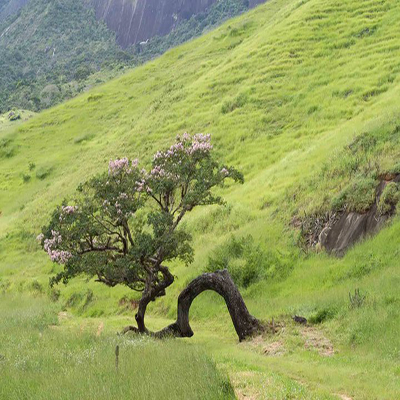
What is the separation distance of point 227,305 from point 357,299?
368 centimetres

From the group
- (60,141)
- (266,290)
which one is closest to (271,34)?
(60,141)

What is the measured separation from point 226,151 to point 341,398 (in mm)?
30269

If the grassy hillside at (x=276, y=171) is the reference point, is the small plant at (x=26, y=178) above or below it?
below

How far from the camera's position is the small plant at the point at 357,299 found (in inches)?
541

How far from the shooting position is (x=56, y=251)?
51.3 ft

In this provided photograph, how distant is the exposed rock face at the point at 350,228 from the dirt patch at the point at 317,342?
4.66 metres

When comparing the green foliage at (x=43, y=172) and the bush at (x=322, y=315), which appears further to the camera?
the green foliage at (x=43, y=172)

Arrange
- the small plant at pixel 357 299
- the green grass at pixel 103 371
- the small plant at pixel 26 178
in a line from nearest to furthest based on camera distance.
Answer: the green grass at pixel 103 371 < the small plant at pixel 357 299 < the small plant at pixel 26 178

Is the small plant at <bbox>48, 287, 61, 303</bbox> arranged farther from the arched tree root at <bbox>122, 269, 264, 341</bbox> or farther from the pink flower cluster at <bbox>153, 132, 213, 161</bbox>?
the pink flower cluster at <bbox>153, 132, 213, 161</bbox>

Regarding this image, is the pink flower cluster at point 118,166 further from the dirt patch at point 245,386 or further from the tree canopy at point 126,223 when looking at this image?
the dirt patch at point 245,386

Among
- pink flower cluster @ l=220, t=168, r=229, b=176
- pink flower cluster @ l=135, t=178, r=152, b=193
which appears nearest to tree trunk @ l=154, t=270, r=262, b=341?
pink flower cluster @ l=135, t=178, r=152, b=193

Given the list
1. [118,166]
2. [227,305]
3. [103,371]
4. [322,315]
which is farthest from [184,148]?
[103,371]

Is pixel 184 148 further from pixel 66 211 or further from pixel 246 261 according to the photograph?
pixel 246 261

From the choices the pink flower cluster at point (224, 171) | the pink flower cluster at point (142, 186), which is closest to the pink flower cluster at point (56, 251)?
the pink flower cluster at point (142, 186)
